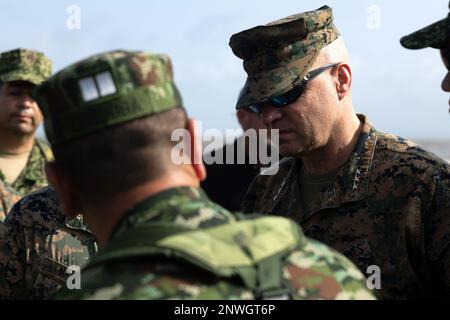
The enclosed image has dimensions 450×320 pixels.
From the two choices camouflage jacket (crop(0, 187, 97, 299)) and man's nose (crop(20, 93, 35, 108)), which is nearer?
camouflage jacket (crop(0, 187, 97, 299))

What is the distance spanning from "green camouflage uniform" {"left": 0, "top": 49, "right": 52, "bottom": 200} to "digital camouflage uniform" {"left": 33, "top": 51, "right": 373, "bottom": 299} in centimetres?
530

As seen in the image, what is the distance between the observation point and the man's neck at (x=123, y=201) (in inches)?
97.3

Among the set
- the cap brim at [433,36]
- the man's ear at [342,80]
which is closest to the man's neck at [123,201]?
the cap brim at [433,36]

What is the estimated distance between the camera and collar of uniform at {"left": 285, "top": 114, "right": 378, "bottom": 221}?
183 inches

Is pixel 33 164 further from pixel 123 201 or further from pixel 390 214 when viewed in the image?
pixel 123 201

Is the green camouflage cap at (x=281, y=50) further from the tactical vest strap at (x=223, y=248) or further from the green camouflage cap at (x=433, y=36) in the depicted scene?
the tactical vest strap at (x=223, y=248)

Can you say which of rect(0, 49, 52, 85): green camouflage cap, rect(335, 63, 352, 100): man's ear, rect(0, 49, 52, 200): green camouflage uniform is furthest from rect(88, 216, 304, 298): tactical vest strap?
rect(0, 49, 52, 85): green camouflage cap

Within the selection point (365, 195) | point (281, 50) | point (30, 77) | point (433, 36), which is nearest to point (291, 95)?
point (281, 50)

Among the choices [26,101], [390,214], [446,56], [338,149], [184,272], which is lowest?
[390,214]

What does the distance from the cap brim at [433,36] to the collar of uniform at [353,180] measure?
73cm

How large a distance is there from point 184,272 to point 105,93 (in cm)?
57

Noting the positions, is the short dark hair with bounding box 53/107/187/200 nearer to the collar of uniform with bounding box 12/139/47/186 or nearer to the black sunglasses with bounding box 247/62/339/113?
the black sunglasses with bounding box 247/62/339/113

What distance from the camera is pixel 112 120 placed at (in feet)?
8.20
